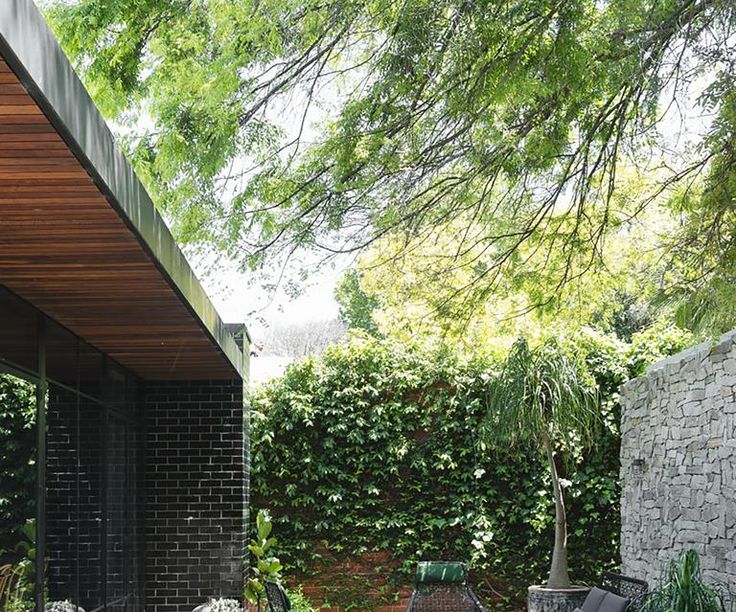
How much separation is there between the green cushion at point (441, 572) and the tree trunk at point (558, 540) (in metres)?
0.89

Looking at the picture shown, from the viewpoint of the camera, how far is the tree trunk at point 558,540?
36.2 ft

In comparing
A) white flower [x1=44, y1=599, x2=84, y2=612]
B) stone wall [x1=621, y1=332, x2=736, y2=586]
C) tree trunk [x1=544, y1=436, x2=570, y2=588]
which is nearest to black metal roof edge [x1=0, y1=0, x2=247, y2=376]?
white flower [x1=44, y1=599, x2=84, y2=612]

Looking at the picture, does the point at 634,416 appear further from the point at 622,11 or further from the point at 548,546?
the point at 622,11

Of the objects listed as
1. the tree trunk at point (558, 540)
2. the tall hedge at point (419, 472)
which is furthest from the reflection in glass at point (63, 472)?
the tree trunk at point (558, 540)

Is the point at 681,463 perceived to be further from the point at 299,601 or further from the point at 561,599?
the point at 299,601

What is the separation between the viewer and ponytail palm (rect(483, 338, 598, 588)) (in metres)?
10.9

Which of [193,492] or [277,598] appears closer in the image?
[277,598]

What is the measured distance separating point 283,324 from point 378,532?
25.2m

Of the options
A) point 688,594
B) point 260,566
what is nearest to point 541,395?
point 260,566

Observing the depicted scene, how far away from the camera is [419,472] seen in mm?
12172

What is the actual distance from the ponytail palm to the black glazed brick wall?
104 inches

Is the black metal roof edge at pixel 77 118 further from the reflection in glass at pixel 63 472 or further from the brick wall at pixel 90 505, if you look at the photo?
the brick wall at pixel 90 505

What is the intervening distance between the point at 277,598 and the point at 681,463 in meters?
3.42

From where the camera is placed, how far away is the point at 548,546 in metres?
12.0
